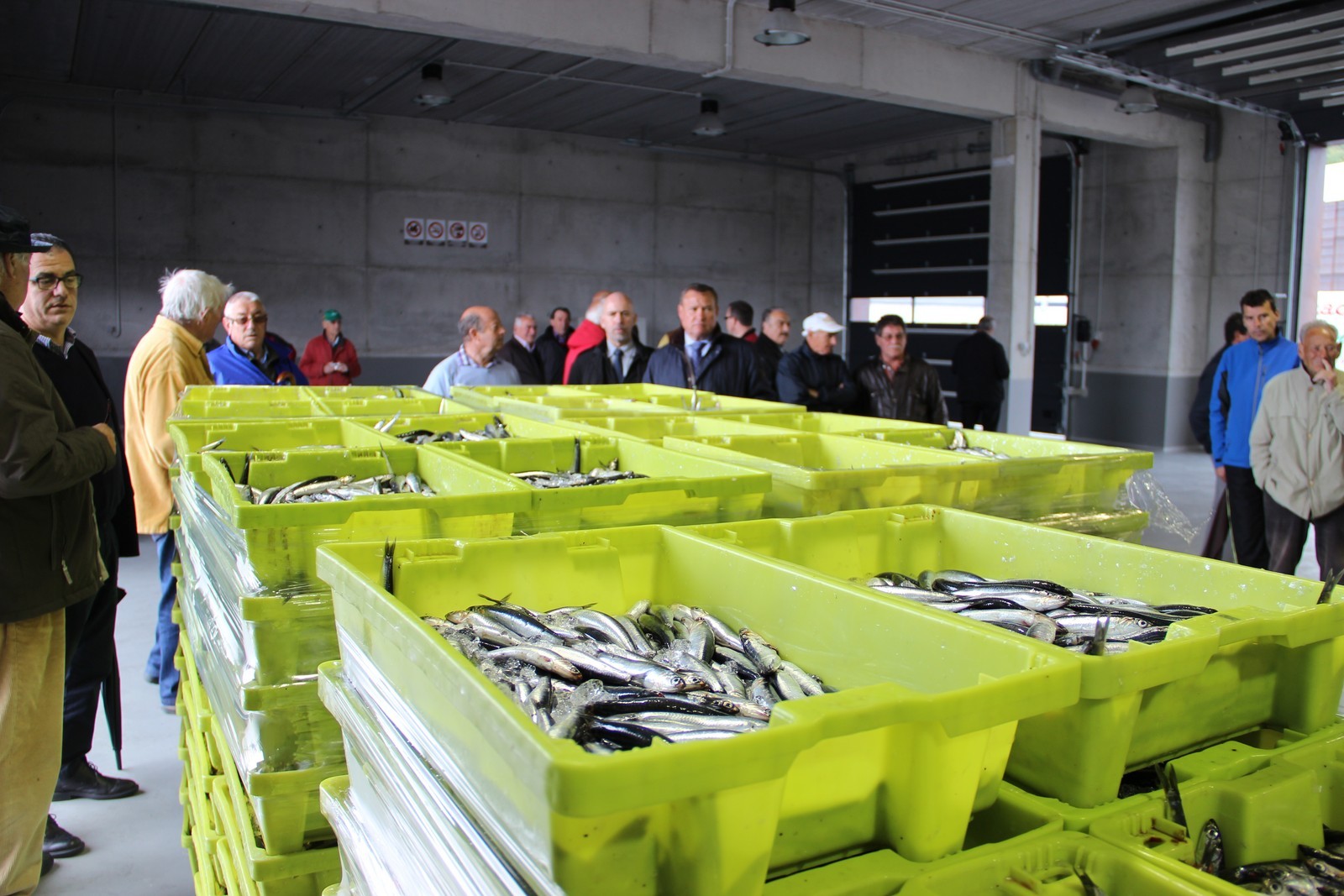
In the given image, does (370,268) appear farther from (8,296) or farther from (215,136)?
(8,296)

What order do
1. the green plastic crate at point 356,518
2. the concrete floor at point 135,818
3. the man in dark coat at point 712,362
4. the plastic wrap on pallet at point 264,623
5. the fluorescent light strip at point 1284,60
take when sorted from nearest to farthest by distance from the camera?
the plastic wrap on pallet at point 264,623 < the green plastic crate at point 356,518 < the concrete floor at point 135,818 < the man in dark coat at point 712,362 < the fluorescent light strip at point 1284,60

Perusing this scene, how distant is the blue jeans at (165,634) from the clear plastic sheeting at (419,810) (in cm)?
306

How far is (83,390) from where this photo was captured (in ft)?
10.2

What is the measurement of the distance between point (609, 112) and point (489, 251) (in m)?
2.42

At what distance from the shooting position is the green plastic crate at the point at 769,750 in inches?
34.3

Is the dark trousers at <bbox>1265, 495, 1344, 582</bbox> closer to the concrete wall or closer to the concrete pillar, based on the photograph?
the concrete pillar

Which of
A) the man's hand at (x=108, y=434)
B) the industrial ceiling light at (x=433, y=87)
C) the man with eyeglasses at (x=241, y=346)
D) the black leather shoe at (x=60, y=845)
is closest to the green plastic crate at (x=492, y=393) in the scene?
the man with eyeglasses at (x=241, y=346)

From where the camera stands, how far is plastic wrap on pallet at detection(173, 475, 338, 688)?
1696mm

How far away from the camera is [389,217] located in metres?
12.4

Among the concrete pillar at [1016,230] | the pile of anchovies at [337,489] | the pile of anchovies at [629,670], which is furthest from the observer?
the concrete pillar at [1016,230]

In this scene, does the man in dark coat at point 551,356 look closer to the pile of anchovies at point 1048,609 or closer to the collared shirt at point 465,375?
the collared shirt at point 465,375

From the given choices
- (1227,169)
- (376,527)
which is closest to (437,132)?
(1227,169)

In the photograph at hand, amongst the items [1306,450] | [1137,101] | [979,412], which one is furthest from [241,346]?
[1137,101]

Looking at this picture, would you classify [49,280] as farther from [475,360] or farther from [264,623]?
[475,360]
